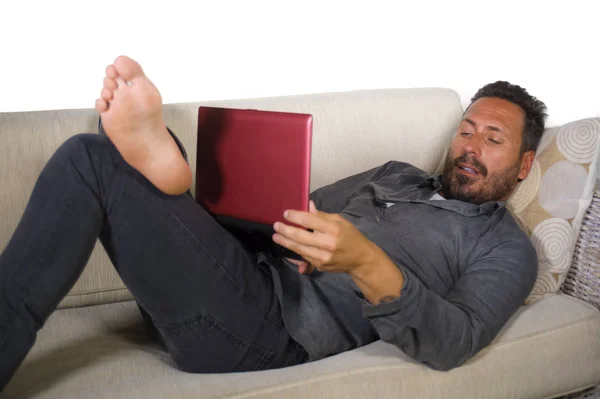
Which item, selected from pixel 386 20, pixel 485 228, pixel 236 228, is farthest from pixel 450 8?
pixel 236 228

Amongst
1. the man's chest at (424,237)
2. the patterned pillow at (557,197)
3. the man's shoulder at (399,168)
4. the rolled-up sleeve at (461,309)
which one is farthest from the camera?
the man's shoulder at (399,168)

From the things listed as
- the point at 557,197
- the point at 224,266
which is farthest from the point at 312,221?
the point at 557,197

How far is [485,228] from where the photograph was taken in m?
1.67

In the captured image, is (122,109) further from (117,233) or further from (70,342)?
(70,342)

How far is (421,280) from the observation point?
1.58 m

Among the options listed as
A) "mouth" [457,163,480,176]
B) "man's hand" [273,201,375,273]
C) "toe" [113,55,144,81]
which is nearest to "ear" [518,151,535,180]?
"mouth" [457,163,480,176]

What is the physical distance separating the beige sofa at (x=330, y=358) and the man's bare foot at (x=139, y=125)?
39cm

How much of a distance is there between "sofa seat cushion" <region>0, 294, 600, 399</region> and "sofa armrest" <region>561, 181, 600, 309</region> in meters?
0.07

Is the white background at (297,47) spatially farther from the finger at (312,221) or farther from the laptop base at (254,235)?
the finger at (312,221)

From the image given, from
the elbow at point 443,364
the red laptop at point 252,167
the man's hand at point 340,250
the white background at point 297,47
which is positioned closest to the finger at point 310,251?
the man's hand at point 340,250

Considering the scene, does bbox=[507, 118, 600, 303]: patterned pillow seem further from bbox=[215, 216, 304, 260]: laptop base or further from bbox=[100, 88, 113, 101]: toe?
bbox=[100, 88, 113, 101]: toe

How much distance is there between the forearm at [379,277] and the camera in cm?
124

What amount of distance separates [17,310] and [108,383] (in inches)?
9.0

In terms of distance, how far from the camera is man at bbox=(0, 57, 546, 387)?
1225mm
